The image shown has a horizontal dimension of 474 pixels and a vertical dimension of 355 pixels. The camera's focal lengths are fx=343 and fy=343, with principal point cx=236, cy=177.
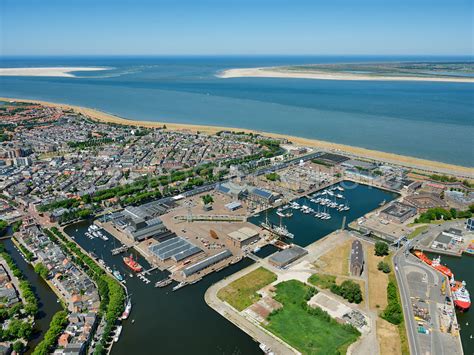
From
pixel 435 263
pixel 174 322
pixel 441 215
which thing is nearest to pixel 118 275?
pixel 174 322

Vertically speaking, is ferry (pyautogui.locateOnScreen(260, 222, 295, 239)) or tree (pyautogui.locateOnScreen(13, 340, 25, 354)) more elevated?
ferry (pyautogui.locateOnScreen(260, 222, 295, 239))

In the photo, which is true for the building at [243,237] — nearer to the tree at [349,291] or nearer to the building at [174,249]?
the building at [174,249]

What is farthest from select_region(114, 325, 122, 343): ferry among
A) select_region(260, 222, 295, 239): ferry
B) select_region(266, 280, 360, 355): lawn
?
select_region(260, 222, 295, 239): ferry

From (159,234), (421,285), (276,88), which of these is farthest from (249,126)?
(276,88)

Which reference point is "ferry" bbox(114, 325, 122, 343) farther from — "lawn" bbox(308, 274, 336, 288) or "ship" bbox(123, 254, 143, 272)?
"lawn" bbox(308, 274, 336, 288)

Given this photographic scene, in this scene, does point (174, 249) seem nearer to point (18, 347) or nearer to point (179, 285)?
point (179, 285)

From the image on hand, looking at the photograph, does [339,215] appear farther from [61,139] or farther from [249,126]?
[61,139]

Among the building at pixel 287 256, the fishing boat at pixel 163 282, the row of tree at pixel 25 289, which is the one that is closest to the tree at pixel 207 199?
the building at pixel 287 256
